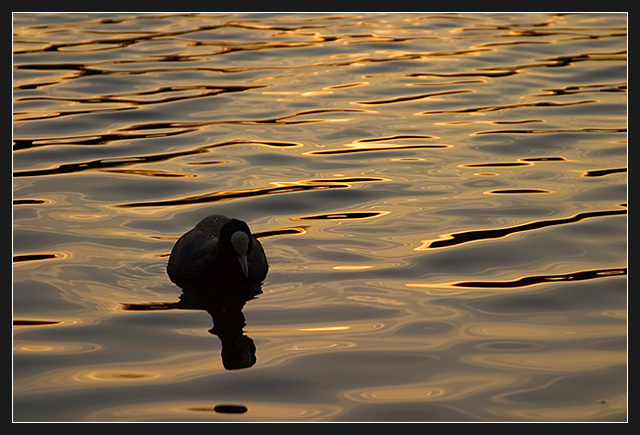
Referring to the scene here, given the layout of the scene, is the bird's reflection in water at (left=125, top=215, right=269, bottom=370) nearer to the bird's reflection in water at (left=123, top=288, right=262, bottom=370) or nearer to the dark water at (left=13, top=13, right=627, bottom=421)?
the bird's reflection in water at (left=123, top=288, right=262, bottom=370)

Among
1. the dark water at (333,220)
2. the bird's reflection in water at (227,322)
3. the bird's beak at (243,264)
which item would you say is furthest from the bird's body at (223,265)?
the dark water at (333,220)

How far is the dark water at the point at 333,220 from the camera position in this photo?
777 cm

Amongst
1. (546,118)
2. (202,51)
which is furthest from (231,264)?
(202,51)

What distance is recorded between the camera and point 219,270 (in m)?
9.77

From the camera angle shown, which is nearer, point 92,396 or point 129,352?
point 92,396

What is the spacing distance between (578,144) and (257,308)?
7.60m

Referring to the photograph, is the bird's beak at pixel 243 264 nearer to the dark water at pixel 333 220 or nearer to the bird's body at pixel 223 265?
the bird's body at pixel 223 265

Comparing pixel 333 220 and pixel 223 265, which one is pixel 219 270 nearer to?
pixel 223 265

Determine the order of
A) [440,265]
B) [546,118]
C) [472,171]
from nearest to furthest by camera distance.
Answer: [440,265] < [472,171] < [546,118]

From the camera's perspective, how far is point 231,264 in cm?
966

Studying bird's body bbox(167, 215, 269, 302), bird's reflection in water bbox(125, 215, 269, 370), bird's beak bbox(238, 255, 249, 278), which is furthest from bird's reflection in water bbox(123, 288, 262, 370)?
bird's beak bbox(238, 255, 249, 278)

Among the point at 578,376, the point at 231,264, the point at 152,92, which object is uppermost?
the point at 152,92

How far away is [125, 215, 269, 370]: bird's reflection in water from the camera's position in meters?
9.43

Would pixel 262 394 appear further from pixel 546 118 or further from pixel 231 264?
pixel 546 118
